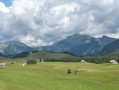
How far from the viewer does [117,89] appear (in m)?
54.5

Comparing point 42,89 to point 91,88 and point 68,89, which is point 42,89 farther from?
point 91,88

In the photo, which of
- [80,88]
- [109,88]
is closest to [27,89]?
[80,88]

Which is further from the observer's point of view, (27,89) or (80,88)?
(80,88)

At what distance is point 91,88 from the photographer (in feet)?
179

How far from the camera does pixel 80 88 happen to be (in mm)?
53594

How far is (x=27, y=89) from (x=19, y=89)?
2.19 meters

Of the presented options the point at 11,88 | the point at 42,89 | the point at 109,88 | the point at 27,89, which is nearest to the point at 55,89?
the point at 42,89

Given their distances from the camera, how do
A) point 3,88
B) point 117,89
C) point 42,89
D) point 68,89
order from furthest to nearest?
point 117,89, point 68,89, point 42,89, point 3,88

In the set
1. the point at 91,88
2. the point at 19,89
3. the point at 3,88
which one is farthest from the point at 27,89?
the point at 91,88

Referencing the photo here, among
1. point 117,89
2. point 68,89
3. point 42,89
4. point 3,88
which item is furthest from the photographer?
point 117,89

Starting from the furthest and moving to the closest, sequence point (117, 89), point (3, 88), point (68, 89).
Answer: point (117, 89), point (68, 89), point (3, 88)

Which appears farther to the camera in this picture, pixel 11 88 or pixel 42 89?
pixel 42 89

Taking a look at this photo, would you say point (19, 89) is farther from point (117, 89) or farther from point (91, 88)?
point (117, 89)

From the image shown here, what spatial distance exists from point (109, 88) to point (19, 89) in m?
29.7
